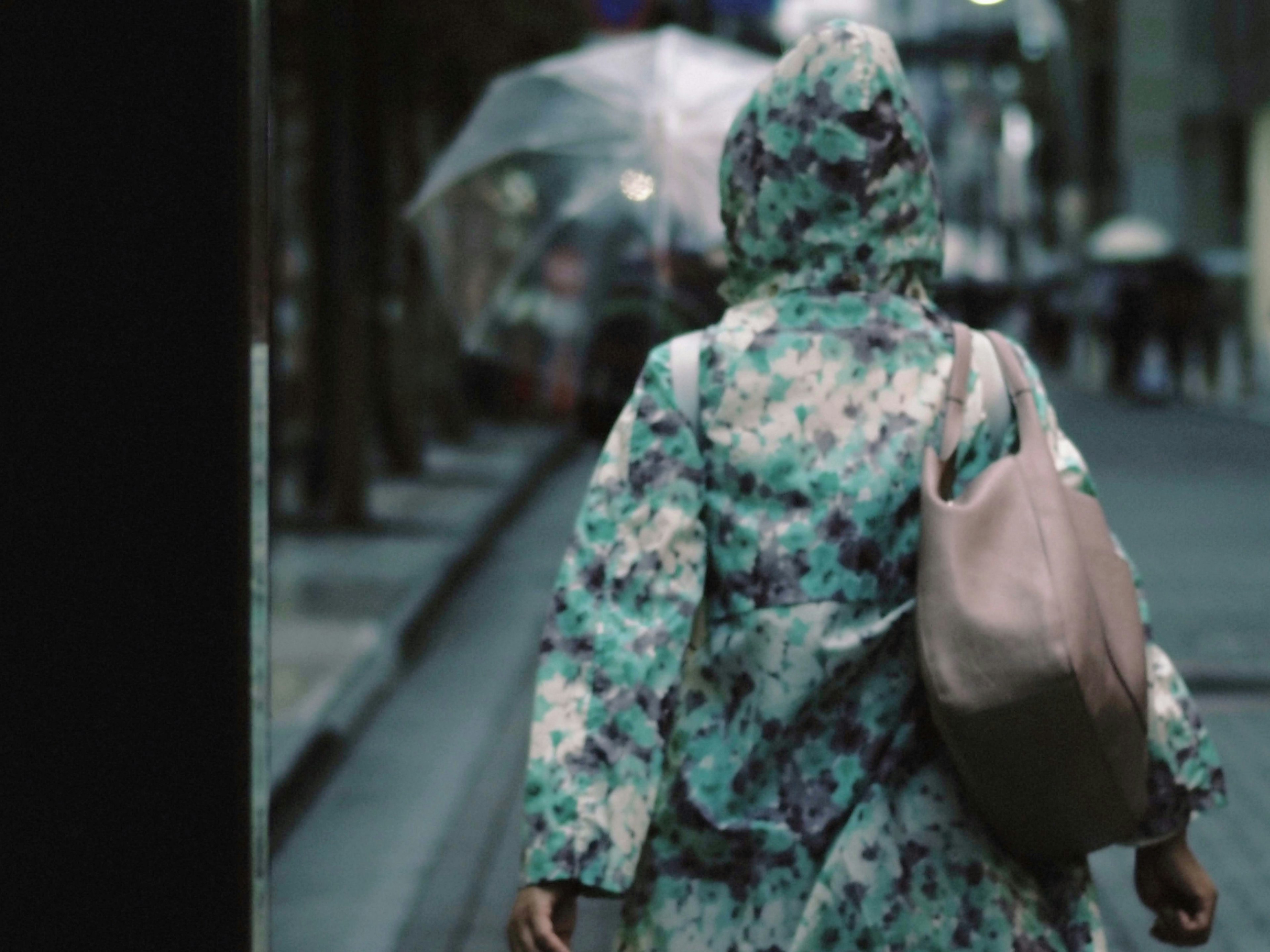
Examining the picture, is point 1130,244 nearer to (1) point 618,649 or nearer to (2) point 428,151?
(2) point 428,151

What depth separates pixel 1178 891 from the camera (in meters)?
2.70

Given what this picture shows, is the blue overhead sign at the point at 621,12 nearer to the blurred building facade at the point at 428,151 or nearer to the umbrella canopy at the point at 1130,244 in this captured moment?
the blurred building facade at the point at 428,151

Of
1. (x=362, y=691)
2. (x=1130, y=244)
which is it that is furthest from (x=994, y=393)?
(x=1130, y=244)

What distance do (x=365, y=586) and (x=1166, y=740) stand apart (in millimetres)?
9947

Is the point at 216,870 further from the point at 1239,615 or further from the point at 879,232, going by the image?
the point at 1239,615

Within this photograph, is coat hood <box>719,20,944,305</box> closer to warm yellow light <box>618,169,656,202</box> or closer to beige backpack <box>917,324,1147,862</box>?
beige backpack <box>917,324,1147,862</box>

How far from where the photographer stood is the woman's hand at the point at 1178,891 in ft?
8.79

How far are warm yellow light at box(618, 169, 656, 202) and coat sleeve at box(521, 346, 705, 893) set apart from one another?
512 centimetres

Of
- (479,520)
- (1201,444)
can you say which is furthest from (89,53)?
(1201,444)

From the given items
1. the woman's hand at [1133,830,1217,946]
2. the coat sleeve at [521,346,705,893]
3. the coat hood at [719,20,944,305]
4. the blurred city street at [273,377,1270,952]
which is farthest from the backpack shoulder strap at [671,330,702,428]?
the blurred city street at [273,377,1270,952]

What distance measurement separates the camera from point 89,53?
2.40 meters

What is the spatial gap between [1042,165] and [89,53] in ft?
316

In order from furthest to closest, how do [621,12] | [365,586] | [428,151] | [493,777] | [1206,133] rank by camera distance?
1. [1206,133]
2. [428,151]
3. [621,12]
4. [365,586]
5. [493,777]

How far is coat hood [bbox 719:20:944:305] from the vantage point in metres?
2.64
